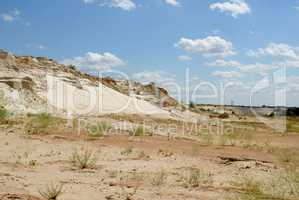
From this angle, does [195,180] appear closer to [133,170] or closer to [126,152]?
[133,170]

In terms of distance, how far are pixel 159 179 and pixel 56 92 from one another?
2163 cm

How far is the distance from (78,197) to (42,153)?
5096mm

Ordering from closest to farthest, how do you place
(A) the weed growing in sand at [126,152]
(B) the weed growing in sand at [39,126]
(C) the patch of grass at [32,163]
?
(C) the patch of grass at [32,163]
(A) the weed growing in sand at [126,152]
(B) the weed growing in sand at [39,126]

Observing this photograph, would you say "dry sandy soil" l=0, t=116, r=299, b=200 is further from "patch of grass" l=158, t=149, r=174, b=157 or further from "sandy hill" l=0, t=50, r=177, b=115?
"sandy hill" l=0, t=50, r=177, b=115

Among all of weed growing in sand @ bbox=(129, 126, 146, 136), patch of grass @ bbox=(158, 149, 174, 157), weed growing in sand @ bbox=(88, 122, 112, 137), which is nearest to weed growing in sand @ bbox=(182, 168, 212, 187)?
patch of grass @ bbox=(158, 149, 174, 157)

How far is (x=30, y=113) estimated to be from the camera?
2314cm

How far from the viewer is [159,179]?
324 inches

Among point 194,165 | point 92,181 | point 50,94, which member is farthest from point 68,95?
point 92,181

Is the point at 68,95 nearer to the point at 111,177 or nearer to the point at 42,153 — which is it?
the point at 42,153

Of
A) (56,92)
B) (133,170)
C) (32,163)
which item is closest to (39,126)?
(32,163)

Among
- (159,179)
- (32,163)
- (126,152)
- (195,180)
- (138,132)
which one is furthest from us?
(138,132)

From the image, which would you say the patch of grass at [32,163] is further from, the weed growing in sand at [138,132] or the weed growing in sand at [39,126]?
the weed growing in sand at [138,132]

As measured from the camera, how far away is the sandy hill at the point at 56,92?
25.4m

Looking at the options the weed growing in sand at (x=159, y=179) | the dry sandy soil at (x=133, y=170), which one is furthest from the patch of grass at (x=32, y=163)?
the weed growing in sand at (x=159, y=179)
